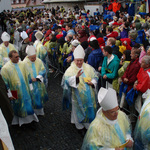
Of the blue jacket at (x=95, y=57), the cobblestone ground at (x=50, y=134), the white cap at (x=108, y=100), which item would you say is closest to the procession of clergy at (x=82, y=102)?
the white cap at (x=108, y=100)

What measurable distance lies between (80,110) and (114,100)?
2.18 meters

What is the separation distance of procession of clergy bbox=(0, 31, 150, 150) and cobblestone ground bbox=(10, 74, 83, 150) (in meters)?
0.22

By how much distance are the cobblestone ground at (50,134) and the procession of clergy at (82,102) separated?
22 centimetres

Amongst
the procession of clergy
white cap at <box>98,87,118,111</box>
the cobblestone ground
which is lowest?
the cobblestone ground

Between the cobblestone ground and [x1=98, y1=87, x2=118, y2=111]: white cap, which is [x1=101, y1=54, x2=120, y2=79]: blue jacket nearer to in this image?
the cobblestone ground

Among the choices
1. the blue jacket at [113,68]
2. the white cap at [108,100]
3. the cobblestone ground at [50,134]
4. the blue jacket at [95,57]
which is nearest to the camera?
the white cap at [108,100]

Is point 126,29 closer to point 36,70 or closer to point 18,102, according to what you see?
point 36,70

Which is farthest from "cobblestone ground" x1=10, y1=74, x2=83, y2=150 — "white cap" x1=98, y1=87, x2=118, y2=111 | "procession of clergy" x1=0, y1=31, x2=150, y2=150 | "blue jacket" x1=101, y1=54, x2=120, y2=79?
"white cap" x1=98, y1=87, x2=118, y2=111

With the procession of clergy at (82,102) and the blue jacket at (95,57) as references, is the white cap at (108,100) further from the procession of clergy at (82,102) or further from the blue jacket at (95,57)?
the blue jacket at (95,57)

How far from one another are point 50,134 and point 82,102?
3.48ft

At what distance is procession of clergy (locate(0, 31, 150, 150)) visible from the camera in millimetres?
2918

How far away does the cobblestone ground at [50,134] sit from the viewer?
16.1ft

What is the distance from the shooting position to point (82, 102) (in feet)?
16.4

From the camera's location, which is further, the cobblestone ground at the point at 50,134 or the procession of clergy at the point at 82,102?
the cobblestone ground at the point at 50,134
